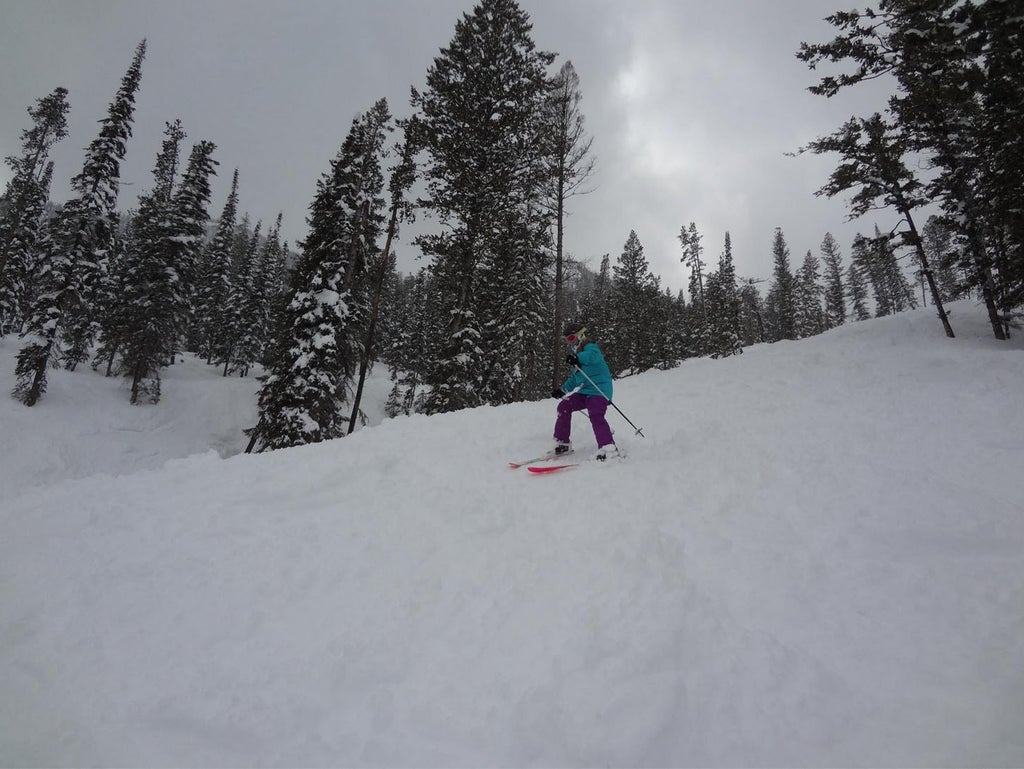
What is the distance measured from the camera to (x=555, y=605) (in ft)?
11.5

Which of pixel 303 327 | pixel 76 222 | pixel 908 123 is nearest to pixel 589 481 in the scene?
pixel 303 327

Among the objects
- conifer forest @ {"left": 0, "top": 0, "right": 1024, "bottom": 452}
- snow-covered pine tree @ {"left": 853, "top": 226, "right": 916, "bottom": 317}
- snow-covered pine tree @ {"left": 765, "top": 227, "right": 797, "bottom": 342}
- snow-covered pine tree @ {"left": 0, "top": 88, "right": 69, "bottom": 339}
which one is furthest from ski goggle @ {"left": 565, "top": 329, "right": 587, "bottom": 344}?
snow-covered pine tree @ {"left": 853, "top": 226, "right": 916, "bottom": 317}

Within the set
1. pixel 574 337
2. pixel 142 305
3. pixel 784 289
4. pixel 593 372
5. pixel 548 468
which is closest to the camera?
pixel 548 468

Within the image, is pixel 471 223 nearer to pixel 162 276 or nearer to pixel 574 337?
pixel 574 337

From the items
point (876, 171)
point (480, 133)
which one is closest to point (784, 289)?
point (876, 171)

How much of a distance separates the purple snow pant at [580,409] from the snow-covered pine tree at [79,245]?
29184mm

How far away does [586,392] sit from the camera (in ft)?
24.9

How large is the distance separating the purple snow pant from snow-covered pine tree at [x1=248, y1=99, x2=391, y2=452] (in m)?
11.8

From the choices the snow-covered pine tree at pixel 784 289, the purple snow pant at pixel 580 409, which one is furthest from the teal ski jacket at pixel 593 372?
the snow-covered pine tree at pixel 784 289

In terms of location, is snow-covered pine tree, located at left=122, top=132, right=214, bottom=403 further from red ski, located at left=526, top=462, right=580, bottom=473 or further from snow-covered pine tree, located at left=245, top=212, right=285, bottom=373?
red ski, located at left=526, top=462, right=580, bottom=473

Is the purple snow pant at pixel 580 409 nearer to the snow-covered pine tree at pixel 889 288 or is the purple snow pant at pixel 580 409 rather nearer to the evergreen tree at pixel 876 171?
the evergreen tree at pixel 876 171

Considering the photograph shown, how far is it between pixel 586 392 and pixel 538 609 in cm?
454

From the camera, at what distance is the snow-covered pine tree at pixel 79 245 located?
23.0 meters

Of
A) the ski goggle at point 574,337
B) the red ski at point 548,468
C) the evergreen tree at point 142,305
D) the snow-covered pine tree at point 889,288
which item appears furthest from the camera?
the snow-covered pine tree at point 889,288
